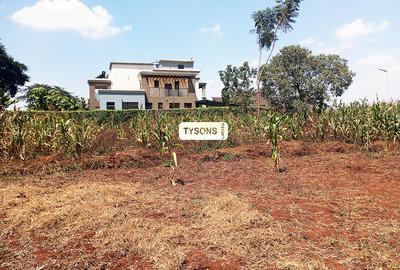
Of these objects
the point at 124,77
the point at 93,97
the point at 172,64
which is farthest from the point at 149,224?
the point at 172,64

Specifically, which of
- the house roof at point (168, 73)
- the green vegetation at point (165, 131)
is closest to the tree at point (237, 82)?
the house roof at point (168, 73)

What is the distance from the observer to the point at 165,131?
835cm

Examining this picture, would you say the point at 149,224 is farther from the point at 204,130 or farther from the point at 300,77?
the point at 300,77

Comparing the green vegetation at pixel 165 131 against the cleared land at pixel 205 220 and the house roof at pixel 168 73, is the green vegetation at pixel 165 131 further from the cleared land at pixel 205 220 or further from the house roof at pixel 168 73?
the house roof at pixel 168 73

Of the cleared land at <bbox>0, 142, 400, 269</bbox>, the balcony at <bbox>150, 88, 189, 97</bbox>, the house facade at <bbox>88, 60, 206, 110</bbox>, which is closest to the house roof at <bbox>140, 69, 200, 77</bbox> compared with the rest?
the house facade at <bbox>88, 60, 206, 110</bbox>

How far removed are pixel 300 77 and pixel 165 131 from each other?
25.1 meters

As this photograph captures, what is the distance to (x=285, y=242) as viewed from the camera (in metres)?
3.69

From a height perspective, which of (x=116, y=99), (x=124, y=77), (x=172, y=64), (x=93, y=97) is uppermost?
(x=172, y=64)

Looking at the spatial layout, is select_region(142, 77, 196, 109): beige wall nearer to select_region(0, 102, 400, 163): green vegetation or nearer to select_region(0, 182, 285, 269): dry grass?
select_region(0, 102, 400, 163): green vegetation

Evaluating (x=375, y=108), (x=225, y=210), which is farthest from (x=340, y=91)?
(x=225, y=210)

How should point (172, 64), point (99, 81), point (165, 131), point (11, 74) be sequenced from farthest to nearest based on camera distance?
point (172, 64) → point (99, 81) → point (11, 74) → point (165, 131)

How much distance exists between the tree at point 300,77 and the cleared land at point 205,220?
23.9 metres

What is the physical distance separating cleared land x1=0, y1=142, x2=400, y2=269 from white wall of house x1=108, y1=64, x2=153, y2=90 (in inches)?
1302

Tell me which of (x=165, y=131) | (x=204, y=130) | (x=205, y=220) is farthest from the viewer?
(x=165, y=131)
